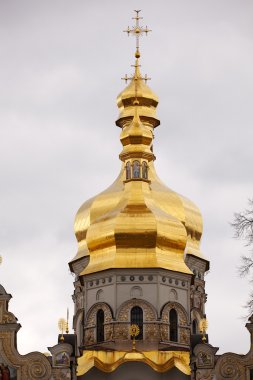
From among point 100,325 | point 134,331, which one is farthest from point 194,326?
point 134,331

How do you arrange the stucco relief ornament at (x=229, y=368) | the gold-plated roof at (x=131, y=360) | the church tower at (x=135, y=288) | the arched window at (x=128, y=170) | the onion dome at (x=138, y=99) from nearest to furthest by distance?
the stucco relief ornament at (x=229, y=368)
the gold-plated roof at (x=131, y=360)
the church tower at (x=135, y=288)
the arched window at (x=128, y=170)
the onion dome at (x=138, y=99)

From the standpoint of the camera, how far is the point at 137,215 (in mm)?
57938

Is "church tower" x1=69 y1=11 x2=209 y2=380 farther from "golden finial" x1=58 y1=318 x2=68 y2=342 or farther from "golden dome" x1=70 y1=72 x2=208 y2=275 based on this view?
"golden finial" x1=58 y1=318 x2=68 y2=342

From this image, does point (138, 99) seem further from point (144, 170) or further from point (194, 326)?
point (194, 326)

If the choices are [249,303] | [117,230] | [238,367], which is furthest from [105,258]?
[249,303]

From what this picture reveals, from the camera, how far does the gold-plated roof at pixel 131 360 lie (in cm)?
5388

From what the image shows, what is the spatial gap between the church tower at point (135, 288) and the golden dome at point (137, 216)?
0.05 meters

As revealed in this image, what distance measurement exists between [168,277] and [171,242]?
5.64ft

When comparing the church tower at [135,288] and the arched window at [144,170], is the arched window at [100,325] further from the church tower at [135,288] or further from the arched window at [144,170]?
the arched window at [144,170]

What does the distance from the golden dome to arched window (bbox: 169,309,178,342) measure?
1.97 metres

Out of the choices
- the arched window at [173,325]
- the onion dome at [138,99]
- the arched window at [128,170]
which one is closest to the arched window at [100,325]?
the arched window at [173,325]

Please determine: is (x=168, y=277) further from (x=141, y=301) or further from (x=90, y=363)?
(x=90, y=363)

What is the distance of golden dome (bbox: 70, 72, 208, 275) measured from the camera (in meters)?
57.2

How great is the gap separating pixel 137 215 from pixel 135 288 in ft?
11.5
